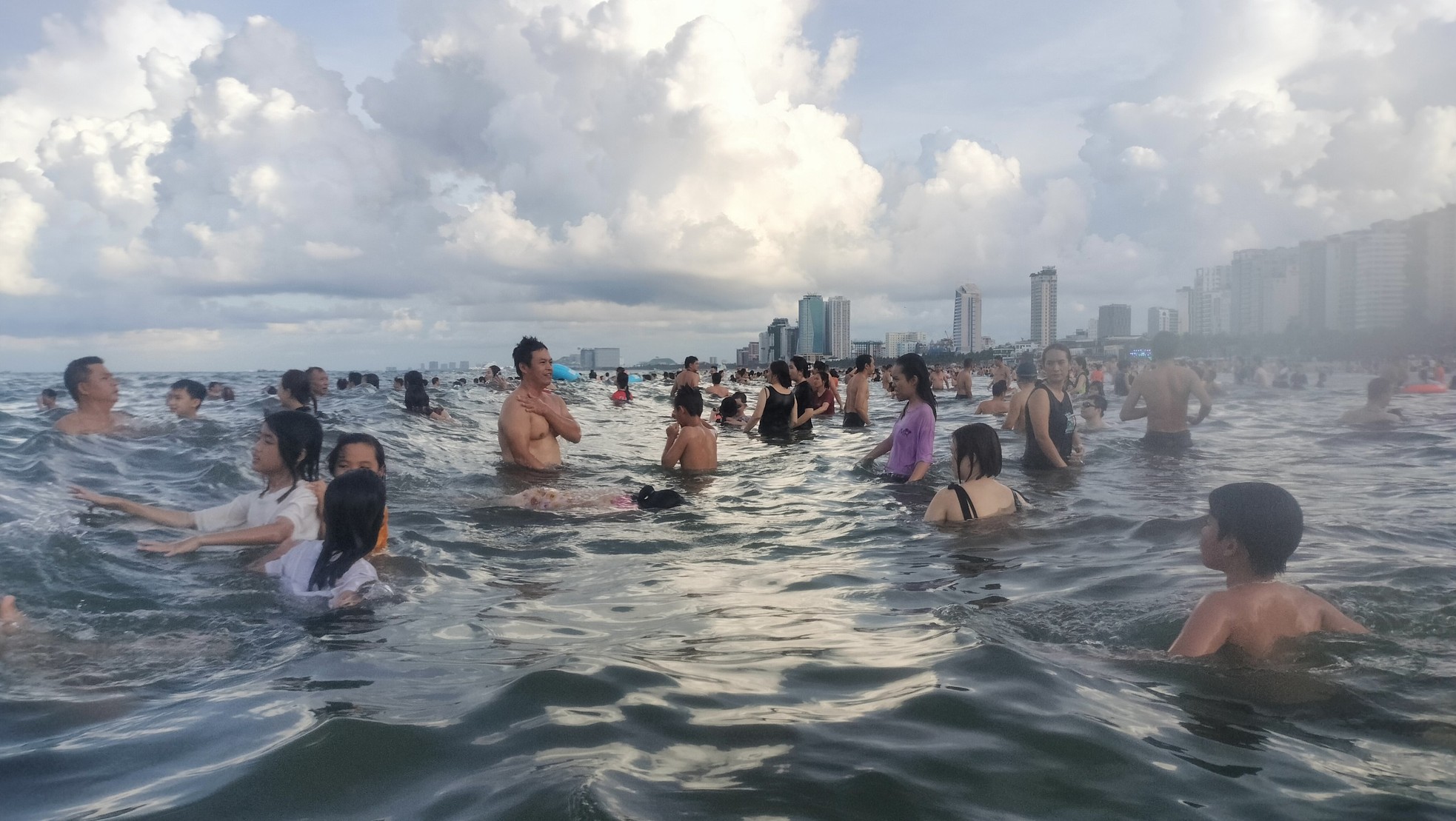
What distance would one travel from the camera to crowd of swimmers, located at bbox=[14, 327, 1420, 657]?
3.60 m

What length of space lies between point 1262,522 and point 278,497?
18.0ft

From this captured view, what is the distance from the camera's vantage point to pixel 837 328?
127m

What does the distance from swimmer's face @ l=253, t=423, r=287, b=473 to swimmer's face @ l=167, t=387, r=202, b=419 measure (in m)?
7.72

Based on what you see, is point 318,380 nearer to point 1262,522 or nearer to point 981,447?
point 981,447

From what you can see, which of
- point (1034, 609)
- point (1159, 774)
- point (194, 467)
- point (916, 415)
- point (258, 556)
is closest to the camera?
point (1159, 774)

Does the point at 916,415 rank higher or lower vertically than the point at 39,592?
higher

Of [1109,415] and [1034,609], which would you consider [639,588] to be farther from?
[1109,415]

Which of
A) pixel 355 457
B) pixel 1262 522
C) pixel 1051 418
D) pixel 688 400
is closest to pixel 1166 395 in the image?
pixel 1051 418

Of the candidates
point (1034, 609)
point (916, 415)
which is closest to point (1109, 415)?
point (916, 415)

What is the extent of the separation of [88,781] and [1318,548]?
678 cm

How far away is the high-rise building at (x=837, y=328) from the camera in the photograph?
408ft

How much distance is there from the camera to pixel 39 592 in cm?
504

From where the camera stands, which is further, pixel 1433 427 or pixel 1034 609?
pixel 1433 427

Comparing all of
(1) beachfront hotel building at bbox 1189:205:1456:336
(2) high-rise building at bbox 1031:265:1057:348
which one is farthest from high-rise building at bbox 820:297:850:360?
(1) beachfront hotel building at bbox 1189:205:1456:336
